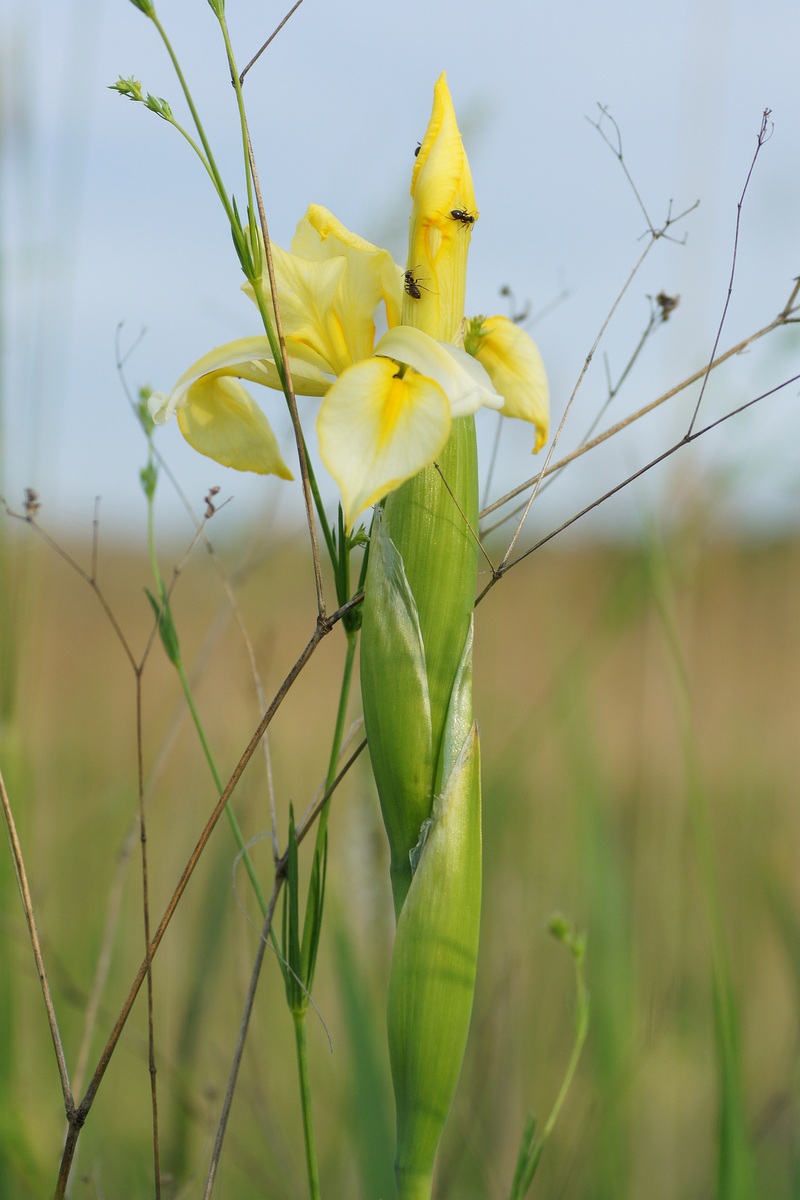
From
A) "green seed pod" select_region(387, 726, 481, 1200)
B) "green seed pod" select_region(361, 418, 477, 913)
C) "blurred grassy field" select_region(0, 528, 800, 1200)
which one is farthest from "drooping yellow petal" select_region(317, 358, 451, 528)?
"blurred grassy field" select_region(0, 528, 800, 1200)

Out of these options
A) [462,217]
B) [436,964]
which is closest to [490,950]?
[436,964]

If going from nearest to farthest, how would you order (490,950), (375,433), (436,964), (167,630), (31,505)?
(375,433) → (436,964) → (167,630) → (31,505) → (490,950)

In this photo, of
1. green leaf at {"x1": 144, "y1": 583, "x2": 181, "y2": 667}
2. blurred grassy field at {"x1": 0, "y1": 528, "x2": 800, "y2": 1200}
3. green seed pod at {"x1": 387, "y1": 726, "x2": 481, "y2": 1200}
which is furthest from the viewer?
blurred grassy field at {"x1": 0, "y1": 528, "x2": 800, "y2": 1200}

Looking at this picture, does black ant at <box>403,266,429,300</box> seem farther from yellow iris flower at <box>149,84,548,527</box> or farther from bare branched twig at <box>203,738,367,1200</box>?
bare branched twig at <box>203,738,367,1200</box>

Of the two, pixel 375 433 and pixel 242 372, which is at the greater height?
pixel 242 372

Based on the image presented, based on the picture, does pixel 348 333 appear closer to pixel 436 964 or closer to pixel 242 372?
pixel 242 372

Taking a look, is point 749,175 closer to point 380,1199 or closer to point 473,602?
point 473,602

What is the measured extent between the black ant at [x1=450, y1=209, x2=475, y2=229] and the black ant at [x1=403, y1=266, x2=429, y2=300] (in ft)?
0.16

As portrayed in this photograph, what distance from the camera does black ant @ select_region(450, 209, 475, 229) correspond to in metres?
0.72

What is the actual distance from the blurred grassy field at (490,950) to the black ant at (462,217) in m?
0.48

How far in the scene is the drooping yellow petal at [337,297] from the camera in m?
0.73

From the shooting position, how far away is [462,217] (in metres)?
0.72

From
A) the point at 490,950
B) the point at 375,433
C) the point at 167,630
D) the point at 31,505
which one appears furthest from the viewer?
the point at 490,950

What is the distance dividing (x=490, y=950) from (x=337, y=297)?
1394 millimetres
